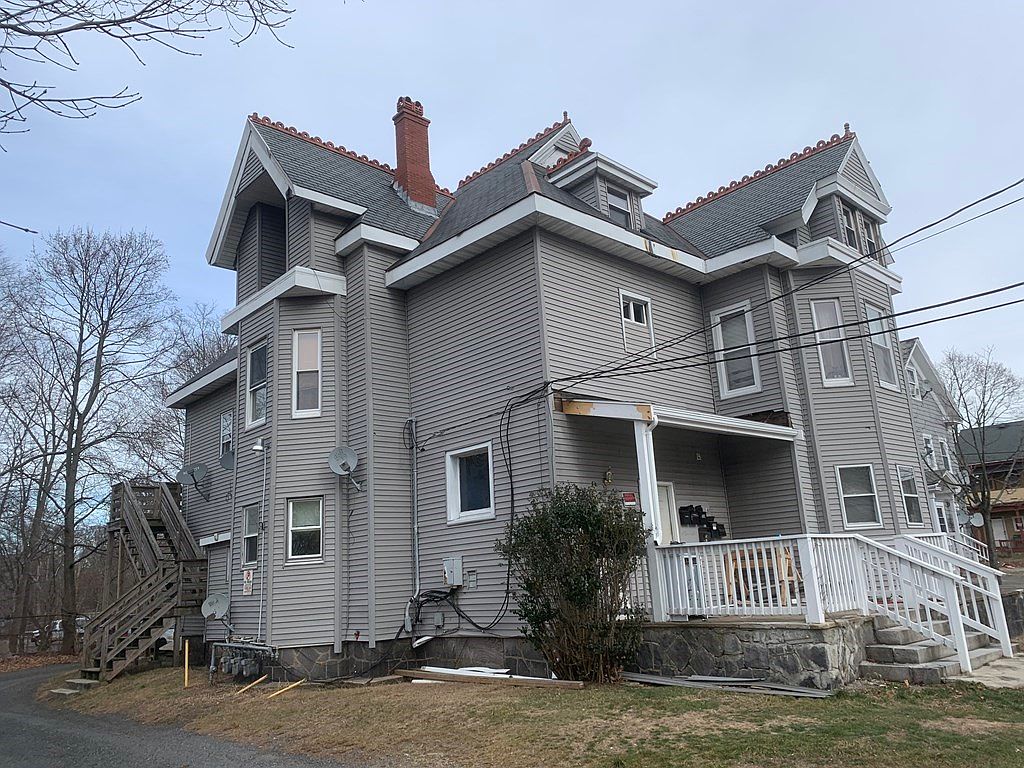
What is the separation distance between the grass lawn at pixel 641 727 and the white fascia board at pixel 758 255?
8.33 metres

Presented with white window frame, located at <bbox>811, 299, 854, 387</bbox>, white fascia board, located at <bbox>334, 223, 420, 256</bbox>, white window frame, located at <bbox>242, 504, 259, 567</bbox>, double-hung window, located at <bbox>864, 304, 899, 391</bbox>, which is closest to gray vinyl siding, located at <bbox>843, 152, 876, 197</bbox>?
double-hung window, located at <bbox>864, 304, 899, 391</bbox>

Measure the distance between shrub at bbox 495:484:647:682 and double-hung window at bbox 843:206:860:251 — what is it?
9412mm

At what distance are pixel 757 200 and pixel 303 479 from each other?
Answer: 11.2m

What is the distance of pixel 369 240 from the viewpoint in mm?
14172

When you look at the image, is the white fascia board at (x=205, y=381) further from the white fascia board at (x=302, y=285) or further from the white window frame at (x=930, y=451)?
the white window frame at (x=930, y=451)

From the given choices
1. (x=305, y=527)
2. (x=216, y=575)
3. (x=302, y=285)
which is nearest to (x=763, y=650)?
(x=305, y=527)

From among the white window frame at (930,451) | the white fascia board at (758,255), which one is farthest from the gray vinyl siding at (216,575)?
the white window frame at (930,451)

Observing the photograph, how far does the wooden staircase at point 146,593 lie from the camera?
15.6 m

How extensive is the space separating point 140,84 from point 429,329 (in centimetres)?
974

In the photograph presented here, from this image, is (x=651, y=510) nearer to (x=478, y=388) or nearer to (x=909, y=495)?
(x=478, y=388)

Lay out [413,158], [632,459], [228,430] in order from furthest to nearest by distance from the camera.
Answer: [228,430]
[413,158]
[632,459]

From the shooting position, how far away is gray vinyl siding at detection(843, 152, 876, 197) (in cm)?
1655

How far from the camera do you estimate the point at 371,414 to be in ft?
44.3

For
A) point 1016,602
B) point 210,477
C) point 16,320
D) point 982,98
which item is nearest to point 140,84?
point 982,98
